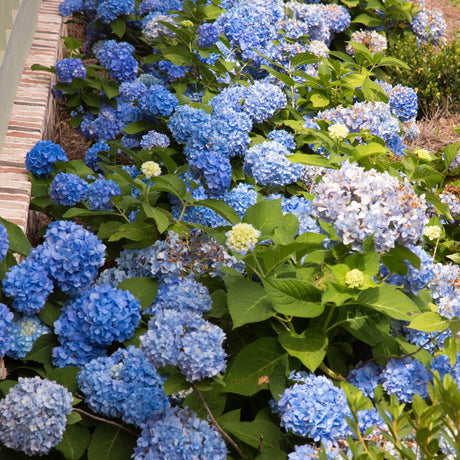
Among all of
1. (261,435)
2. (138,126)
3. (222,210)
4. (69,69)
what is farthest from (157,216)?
(69,69)

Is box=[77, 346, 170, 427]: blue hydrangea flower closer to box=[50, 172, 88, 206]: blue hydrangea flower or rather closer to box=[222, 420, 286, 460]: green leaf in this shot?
box=[222, 420, 286, 460]: green leaf

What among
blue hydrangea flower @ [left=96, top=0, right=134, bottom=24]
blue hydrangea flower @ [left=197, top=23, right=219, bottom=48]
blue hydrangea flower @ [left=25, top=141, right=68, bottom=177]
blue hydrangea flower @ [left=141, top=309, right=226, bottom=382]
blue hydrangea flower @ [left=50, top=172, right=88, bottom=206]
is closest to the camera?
blue hydrangea flower @ [left=141, top=309, right=226, bottom=382]

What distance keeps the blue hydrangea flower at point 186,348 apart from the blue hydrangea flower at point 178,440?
15 cm

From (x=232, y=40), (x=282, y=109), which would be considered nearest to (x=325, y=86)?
(x=282, y=109)

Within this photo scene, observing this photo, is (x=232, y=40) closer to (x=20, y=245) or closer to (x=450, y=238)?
(x=450, y=238)

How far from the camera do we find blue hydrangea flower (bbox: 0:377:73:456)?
1.41 meters

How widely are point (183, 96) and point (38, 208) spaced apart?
0.89 meters

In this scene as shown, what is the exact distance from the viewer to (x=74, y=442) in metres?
1.57

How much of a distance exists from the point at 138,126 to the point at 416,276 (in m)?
1.51

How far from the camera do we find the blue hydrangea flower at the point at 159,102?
2525 millimetres

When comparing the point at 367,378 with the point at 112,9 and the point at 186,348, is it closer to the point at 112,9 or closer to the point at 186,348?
the point at 186,348

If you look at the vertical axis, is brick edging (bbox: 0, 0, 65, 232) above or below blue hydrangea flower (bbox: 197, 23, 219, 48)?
below

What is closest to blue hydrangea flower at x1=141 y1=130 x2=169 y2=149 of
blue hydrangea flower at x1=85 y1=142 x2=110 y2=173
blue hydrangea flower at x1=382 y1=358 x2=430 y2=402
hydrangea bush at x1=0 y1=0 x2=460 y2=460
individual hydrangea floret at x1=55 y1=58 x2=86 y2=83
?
hydrangea bush at x1=0 y1=0 x2=460 y2=460

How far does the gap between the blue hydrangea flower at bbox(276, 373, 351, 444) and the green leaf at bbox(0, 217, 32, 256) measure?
98cm
